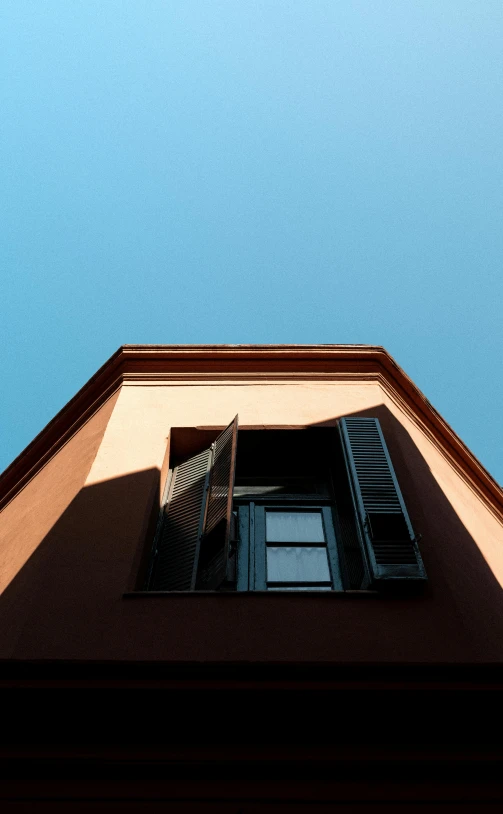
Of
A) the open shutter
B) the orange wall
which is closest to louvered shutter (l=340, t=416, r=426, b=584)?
the orange wall

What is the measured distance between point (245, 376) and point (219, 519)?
8.16 ft

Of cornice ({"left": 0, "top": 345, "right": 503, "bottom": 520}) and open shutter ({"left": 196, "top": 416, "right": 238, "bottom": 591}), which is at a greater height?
cornice ({"left": 0, "top": 345, "right": 503, "bottom": 520})

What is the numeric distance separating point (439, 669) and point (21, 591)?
2553 millimetres

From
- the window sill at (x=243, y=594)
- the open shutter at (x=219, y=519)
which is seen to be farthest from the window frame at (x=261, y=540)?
the open shutter at (x=219, y=519)

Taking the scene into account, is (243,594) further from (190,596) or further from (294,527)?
(294,527)

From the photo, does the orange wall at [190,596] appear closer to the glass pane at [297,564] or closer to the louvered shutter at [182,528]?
the louvered shutter at [182,528]

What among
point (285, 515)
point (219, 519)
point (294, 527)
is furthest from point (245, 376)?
point (219, 519)

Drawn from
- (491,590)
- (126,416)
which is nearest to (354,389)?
(126,416)

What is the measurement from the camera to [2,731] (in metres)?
3.23

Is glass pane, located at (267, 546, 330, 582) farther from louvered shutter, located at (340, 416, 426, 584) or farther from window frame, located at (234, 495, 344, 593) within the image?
louvered shutter, located at (340, 416, 426, 584)

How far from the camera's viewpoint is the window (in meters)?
4.60

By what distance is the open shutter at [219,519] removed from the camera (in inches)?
176

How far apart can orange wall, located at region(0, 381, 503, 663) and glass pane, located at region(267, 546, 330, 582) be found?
0.58 metres

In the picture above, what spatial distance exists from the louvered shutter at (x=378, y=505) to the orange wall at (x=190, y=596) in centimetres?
16
